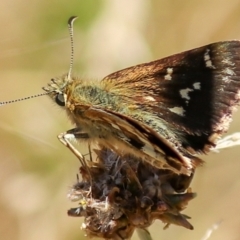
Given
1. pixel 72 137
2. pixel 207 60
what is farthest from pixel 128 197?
pixel 207 60

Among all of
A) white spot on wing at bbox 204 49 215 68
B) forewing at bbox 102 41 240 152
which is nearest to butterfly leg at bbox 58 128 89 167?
forewing at bbox 102 41 240 152

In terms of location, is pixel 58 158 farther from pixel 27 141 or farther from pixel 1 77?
pixel 1 77

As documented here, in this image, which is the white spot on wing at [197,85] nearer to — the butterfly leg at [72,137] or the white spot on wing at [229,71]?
the white spot on wing at [229,71]

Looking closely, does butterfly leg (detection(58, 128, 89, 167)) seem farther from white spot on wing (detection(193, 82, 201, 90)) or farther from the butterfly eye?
white spot on wing (detection(193, 82, 201, 90))

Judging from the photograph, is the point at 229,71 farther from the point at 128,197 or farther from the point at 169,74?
the point at 128,197

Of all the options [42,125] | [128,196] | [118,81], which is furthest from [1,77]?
[128,196]

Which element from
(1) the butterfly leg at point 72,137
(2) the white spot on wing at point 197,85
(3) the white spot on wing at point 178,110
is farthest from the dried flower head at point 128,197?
(2) the white spot on wing at point 197,85
